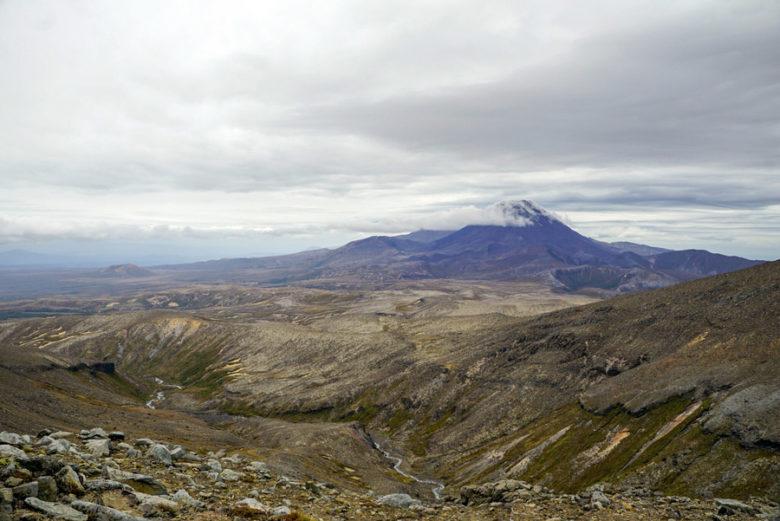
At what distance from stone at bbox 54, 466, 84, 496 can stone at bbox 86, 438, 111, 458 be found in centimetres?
1370

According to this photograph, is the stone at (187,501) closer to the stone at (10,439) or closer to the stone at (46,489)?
the stone at (46,489)

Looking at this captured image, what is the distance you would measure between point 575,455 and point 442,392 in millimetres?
77591

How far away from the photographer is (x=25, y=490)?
17188 mm

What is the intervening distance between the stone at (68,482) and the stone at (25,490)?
2.64 metres

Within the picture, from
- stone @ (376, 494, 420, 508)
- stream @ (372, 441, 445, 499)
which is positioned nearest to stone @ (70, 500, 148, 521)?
stone @ (376, 494, 420, 508)

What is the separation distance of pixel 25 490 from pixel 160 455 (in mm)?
20636

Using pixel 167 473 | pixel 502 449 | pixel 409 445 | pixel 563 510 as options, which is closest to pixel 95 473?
pixel 167 473

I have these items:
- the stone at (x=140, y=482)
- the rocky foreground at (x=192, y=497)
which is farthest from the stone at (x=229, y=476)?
the stone at (x=140, y=482)

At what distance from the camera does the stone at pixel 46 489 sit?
17.8m

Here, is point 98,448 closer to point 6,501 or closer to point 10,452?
point 10,452

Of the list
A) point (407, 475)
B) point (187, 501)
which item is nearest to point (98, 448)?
point (187, 501)

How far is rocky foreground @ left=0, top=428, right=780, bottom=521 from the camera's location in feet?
60.2

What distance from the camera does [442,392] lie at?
542 feet

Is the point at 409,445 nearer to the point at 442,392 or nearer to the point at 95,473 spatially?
the point at 442,392
